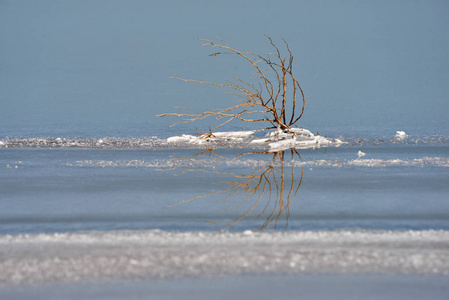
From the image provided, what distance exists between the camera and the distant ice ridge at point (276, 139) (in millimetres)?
7207

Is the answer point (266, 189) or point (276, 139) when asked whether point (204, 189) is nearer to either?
point (266, 189)

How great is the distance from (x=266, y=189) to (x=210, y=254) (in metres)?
1.62

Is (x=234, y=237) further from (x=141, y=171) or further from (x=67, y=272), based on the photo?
(x=141, y=171)

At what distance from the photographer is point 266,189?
15.9ft

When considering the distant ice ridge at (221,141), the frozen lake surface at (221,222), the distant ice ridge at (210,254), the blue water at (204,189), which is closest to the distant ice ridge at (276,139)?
the distant ice ridge at (221,141)

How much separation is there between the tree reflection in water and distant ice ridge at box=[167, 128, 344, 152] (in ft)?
3.41

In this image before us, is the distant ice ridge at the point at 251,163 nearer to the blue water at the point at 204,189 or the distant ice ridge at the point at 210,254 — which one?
the blue water at the point at 204,189

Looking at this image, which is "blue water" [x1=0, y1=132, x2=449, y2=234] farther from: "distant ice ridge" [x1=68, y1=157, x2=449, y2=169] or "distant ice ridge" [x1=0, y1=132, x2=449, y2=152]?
"distant ice ridge" [x1=0, y1=132, x2=449, y2=152]

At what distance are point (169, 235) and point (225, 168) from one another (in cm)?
212

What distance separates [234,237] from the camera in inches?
141

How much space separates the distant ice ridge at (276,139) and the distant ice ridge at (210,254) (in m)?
3.44

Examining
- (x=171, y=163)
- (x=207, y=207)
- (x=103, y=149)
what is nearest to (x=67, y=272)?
(x=207, y=207)

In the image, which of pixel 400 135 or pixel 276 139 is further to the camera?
pixel 400 135

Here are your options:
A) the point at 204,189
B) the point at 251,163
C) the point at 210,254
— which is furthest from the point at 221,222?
the point at 251,163
